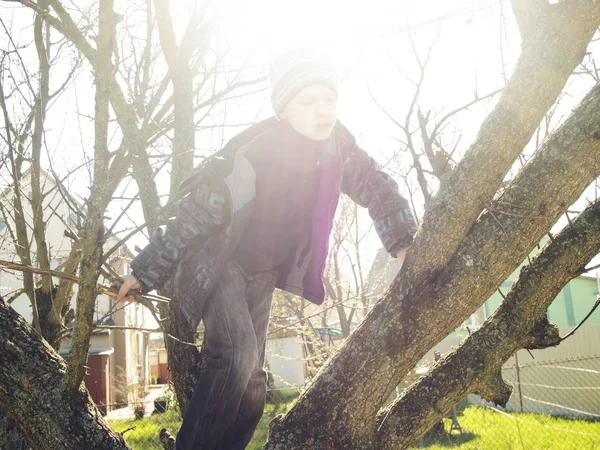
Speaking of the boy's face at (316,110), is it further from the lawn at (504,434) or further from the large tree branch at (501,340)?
the lawn at (504,434)

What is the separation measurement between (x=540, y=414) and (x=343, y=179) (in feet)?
28.7

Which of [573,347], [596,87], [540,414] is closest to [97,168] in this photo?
[596,87]

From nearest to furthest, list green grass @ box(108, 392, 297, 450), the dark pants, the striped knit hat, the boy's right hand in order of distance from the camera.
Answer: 1. the dark pants
2. the boy's right hand
3. the striped knit hat
4. green grass @ box(108, 392, 297, 450)

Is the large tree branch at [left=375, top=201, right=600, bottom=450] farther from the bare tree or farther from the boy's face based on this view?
the boy's face

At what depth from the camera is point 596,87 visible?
5.50 ft

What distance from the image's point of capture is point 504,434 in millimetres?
7262

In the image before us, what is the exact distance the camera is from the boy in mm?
1757

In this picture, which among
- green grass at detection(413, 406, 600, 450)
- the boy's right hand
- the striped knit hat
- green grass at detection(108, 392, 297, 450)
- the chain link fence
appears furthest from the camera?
green grass at detection(108, 392, 297, 450)

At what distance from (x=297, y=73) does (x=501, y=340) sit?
123 centimetres

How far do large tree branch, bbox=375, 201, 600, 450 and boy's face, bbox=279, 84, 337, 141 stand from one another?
897 mm

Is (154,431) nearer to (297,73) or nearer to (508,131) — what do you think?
(297,73)

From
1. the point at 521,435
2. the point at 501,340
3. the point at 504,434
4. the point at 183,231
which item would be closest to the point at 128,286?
the point at 183,231

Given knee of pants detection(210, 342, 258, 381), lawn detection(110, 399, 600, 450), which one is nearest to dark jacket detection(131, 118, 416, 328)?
knee of pants detection(210, 342, 258, 381)

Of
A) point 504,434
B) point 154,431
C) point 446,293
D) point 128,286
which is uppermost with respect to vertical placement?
point 128,286
